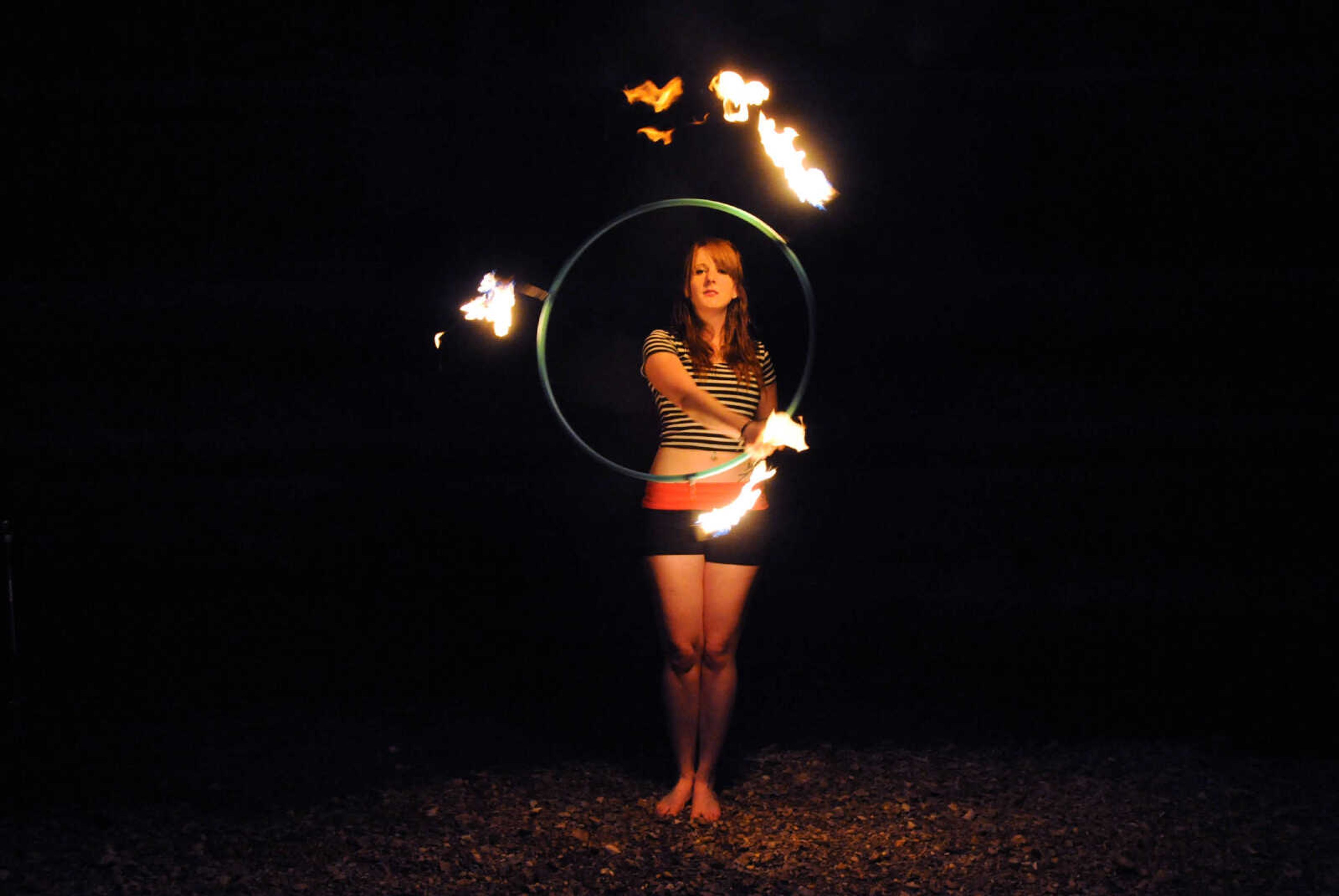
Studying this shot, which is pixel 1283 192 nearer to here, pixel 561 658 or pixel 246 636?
pixel 561 658

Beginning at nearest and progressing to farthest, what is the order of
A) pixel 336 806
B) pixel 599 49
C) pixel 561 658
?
1. pixel 336 806
2. pixel 599 49
3. pixel 561 658

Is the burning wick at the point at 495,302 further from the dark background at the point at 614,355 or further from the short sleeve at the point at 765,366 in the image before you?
the dark background at the point at 614,355

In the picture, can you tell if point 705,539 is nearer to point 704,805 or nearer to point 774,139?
point 704,805

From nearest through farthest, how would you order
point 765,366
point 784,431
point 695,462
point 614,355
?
point 784,431, point 695,462, point 765,366, point 614,355

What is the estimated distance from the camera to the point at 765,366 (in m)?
3.65

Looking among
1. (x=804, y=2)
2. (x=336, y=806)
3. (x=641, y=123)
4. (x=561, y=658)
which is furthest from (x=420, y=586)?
(x=804, y=2)

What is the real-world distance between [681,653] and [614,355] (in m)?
1.50

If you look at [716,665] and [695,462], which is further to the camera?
[716,665]

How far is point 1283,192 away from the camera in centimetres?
486

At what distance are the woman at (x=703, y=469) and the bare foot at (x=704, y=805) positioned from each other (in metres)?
0.27

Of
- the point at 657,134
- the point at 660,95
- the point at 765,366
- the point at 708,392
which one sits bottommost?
the point at 708,392

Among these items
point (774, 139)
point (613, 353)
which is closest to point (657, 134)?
point (774, 139)

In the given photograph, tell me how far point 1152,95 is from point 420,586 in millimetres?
3934

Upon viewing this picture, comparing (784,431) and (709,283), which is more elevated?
(709,283)
